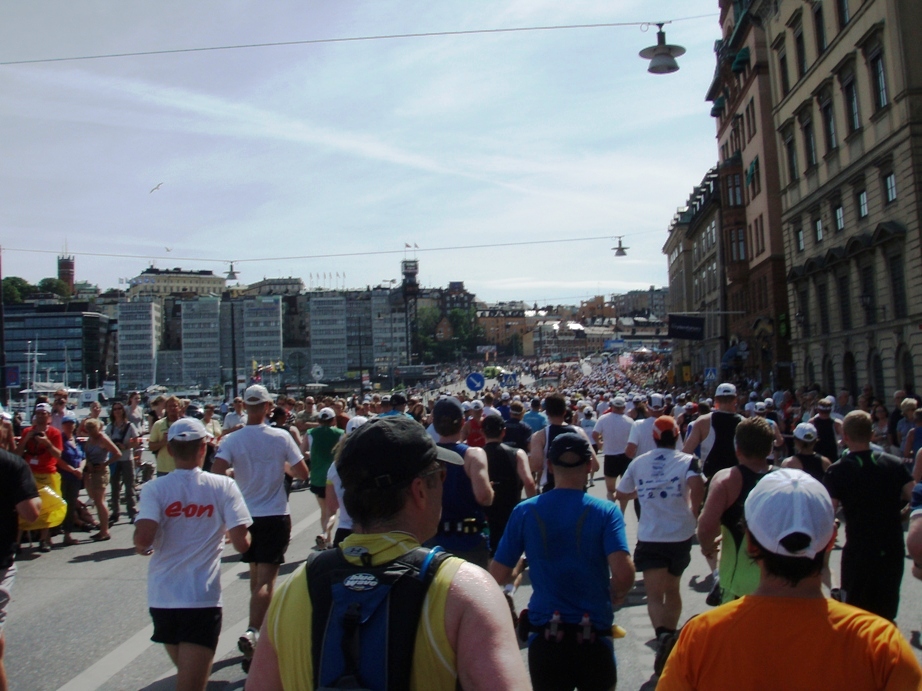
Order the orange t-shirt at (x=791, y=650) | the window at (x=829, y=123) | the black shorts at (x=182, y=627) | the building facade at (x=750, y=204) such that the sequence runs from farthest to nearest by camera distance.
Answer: the building facade at (x=750, y=204)
the window at (x=829, y=123)
the black shorts at (x=182, y=627)
the orange t-shirt at (x=791, y=650)

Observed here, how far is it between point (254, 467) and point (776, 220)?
38.9m

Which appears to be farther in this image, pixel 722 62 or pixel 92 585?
pixel 722 62

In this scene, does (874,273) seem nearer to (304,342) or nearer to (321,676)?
(321,676)

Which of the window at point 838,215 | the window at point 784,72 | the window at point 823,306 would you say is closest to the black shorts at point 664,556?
the window at point 838,215

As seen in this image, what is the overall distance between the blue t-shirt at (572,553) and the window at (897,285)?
2432cm

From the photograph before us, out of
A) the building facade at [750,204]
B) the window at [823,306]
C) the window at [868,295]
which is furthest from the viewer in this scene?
the building facade at [750,204]

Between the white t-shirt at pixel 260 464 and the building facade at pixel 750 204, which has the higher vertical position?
the building facade at pixel 750 204

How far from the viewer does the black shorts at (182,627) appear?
15.1 feet

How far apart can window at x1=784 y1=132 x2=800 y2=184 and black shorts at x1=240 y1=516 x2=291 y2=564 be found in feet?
110

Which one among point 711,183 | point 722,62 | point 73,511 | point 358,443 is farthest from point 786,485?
point 711,183

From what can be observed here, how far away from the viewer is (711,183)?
6062cm

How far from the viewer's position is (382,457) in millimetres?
2217

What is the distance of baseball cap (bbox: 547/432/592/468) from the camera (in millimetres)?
4363

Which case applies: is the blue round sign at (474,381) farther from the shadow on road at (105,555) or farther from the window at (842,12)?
the window at (842,12)
